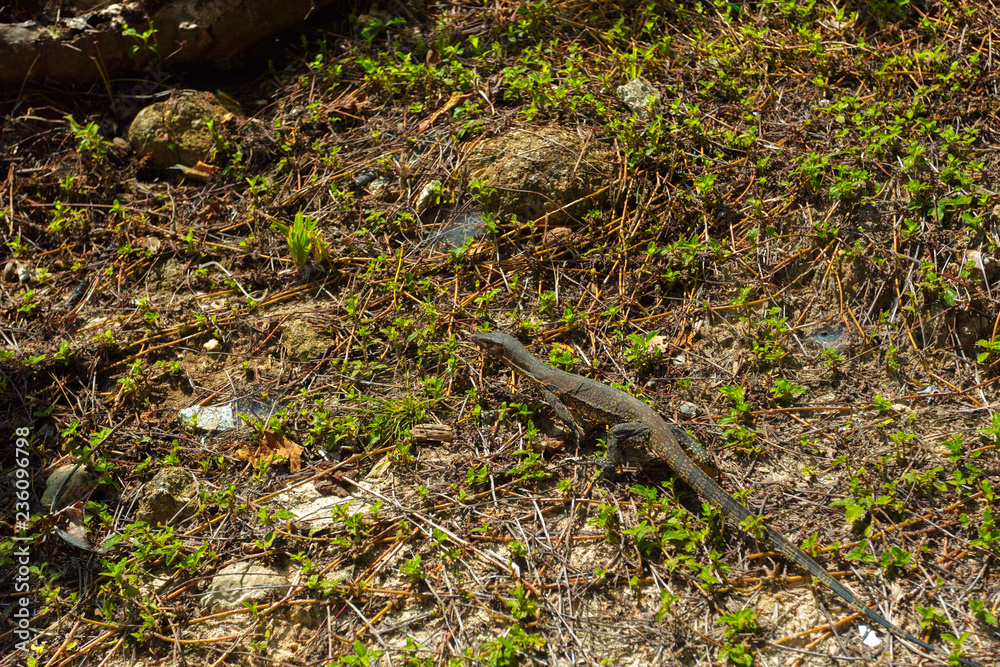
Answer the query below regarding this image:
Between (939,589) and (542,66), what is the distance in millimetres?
4630

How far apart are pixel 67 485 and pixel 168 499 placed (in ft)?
2.26

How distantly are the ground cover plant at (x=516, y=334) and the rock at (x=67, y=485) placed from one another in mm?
56

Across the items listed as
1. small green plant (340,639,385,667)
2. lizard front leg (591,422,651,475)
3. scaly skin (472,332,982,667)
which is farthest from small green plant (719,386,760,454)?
small green plant (340,639,385,667)

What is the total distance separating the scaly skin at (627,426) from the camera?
11.0 feet

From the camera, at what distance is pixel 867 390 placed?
4.14 metres

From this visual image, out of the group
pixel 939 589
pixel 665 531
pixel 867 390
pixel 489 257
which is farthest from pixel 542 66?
pixel 939 589

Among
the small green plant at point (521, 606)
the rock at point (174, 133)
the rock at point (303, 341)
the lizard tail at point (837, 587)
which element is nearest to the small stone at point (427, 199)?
the rock at point (303, 341)

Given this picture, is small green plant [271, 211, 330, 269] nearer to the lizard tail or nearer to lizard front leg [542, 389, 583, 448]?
lizard front leg [542, 389, 583, 448]

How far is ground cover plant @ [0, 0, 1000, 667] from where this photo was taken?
3.49 meters

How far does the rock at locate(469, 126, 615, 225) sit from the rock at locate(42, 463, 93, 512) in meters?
3.20

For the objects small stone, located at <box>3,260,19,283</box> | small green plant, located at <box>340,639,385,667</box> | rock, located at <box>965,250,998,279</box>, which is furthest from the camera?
small stone, located at <box>3,260,19,283</box>

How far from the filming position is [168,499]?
3.96 meters

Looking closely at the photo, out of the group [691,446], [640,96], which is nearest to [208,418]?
[691,446]

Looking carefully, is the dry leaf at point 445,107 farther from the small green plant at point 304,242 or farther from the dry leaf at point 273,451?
the dry leaf at point 273,451
